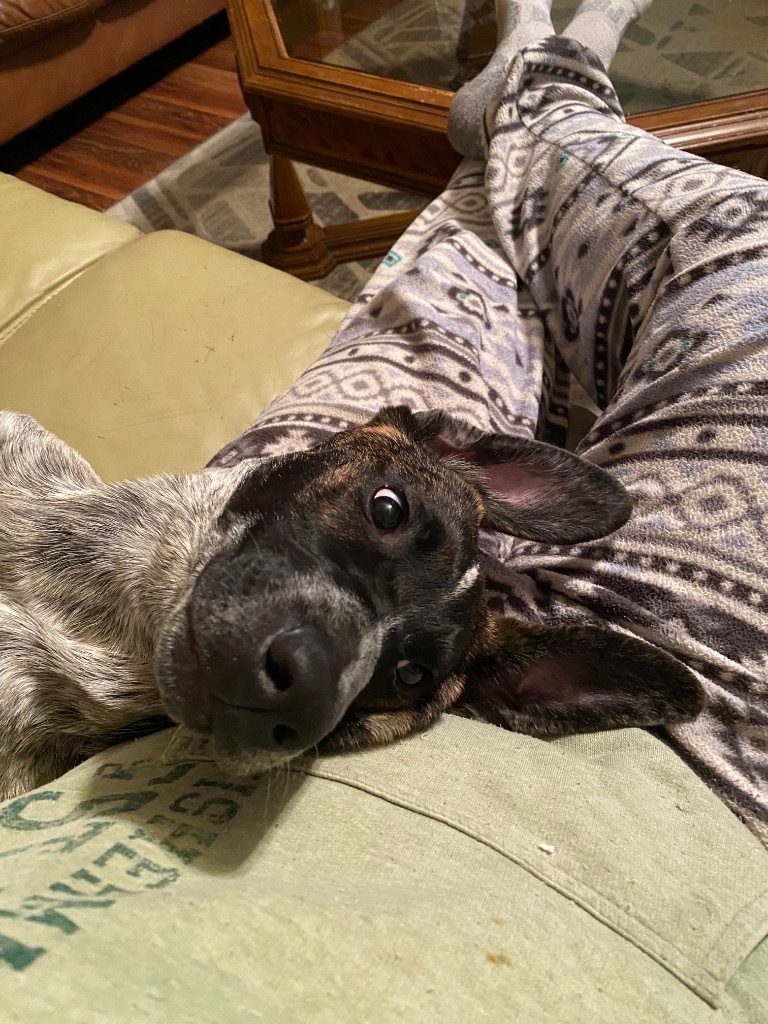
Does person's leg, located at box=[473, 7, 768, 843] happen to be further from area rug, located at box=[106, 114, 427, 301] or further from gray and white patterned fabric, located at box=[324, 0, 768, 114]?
area rug, located at box=[106, 114, 427, 301]

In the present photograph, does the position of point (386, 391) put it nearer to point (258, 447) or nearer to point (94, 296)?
point (258, 447)

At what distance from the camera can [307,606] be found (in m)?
1.05

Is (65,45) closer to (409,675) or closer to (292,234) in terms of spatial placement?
(292,234)

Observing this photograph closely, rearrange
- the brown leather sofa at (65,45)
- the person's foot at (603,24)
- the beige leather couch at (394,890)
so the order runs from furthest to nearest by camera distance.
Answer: the brown leather sofa at (65,45)
the person's foot at (603,24)
the beige leather couch at (394,890)

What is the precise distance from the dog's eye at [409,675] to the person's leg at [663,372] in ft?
0.82

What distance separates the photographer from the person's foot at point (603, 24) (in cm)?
237

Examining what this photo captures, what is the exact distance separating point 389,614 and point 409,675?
154 millimetres

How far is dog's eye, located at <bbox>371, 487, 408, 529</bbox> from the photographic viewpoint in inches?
50.1

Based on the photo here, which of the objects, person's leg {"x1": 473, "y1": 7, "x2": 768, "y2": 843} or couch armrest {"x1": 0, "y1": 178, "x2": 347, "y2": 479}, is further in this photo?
couch armrest {"x1": 0, "y1": 178, "x2": 347, "y2": 479}

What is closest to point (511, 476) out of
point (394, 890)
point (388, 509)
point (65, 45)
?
point (388, 509)

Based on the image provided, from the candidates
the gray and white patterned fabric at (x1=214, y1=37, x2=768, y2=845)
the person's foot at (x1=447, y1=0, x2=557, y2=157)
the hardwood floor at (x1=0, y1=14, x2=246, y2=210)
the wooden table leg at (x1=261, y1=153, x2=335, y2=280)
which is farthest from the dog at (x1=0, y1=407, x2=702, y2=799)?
the hardwood floor at (x1=0, y1=14, x2=246, y2=210)

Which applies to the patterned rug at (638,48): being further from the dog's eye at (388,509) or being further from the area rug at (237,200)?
the dog's eye at (388,509)

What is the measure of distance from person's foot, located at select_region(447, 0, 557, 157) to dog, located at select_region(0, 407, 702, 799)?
1.23 metres

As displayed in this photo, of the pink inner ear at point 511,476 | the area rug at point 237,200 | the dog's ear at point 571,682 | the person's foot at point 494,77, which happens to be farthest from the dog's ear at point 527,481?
the area rug at point 237,200
